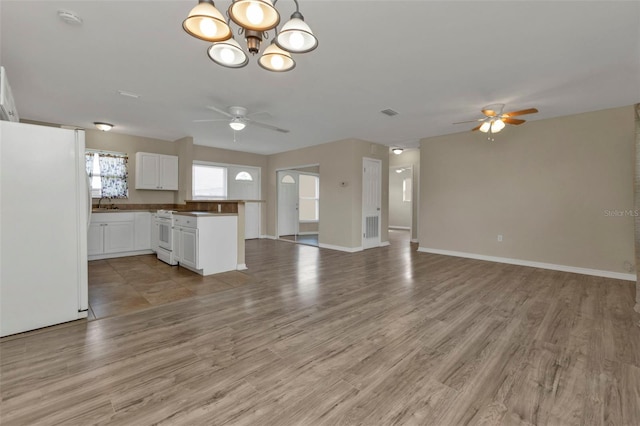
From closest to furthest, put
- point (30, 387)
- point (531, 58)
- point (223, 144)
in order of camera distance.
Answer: point (30, 387) → point (531, 58) → point (223, 144)

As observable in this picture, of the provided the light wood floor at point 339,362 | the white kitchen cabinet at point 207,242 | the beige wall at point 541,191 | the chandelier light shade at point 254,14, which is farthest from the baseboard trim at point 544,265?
the chandelier light shade at point 254,14

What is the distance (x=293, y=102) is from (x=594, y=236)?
5.12m

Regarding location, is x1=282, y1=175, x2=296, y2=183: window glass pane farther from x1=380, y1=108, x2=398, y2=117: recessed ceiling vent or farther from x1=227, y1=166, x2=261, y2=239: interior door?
x1=380, y1=108, x2=398, y2=117: recessed ceiling vent

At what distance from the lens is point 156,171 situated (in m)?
6.39

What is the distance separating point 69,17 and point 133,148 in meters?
4.62

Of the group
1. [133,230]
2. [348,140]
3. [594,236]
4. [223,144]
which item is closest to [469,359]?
[594,236]

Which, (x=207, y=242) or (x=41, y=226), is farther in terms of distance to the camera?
(x=207, y=242)

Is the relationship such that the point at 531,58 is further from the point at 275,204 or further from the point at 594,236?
the point at 275,204

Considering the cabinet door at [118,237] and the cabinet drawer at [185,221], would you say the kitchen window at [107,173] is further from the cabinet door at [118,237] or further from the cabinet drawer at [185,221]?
the cabinet drawer at [185,221]

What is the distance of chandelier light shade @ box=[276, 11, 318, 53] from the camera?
5.55 ft

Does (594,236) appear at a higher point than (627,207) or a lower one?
lower

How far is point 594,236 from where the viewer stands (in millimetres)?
4371

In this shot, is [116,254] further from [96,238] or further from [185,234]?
[185,234]

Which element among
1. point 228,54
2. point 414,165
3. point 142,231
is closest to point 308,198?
point 414,165
